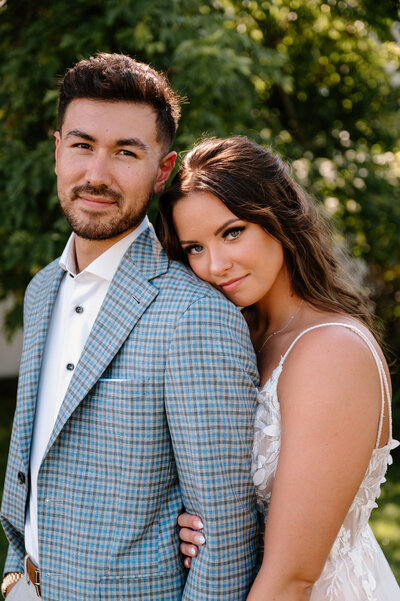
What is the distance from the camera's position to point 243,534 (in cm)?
178

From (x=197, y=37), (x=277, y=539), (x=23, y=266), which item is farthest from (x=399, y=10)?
(x=23, y=266)

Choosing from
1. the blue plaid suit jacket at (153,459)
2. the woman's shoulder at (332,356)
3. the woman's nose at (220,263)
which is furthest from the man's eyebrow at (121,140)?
the woman's shoulder at (332,356)

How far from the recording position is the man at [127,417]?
176cm

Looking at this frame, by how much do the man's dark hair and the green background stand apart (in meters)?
1.43

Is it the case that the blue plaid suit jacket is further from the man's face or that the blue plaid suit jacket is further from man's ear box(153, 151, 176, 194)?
man's ear box(153, 151, 176, 194)

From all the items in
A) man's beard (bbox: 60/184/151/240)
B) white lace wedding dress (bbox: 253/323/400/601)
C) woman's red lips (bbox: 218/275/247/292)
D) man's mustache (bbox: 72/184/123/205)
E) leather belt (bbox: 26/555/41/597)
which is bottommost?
leather belt (bbox: 26/555/41/597)

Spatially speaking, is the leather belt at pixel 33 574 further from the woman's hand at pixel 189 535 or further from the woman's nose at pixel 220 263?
the woman's nose at pixel 220 263

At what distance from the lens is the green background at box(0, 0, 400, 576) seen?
4574 mm

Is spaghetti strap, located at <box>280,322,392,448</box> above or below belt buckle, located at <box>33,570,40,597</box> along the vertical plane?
above

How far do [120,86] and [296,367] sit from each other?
112cm

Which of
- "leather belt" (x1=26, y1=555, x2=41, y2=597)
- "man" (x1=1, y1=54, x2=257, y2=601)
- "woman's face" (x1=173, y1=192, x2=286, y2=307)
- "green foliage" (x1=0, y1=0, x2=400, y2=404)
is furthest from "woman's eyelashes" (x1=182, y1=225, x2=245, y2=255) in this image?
"green foliage" (x1=0, y1=0, x2=400, y2=404)

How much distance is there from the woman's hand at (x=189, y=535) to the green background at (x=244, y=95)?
5.81ft

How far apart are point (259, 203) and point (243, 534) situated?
1072 millimetres

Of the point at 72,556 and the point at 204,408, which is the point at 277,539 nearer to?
the point at 204,408
